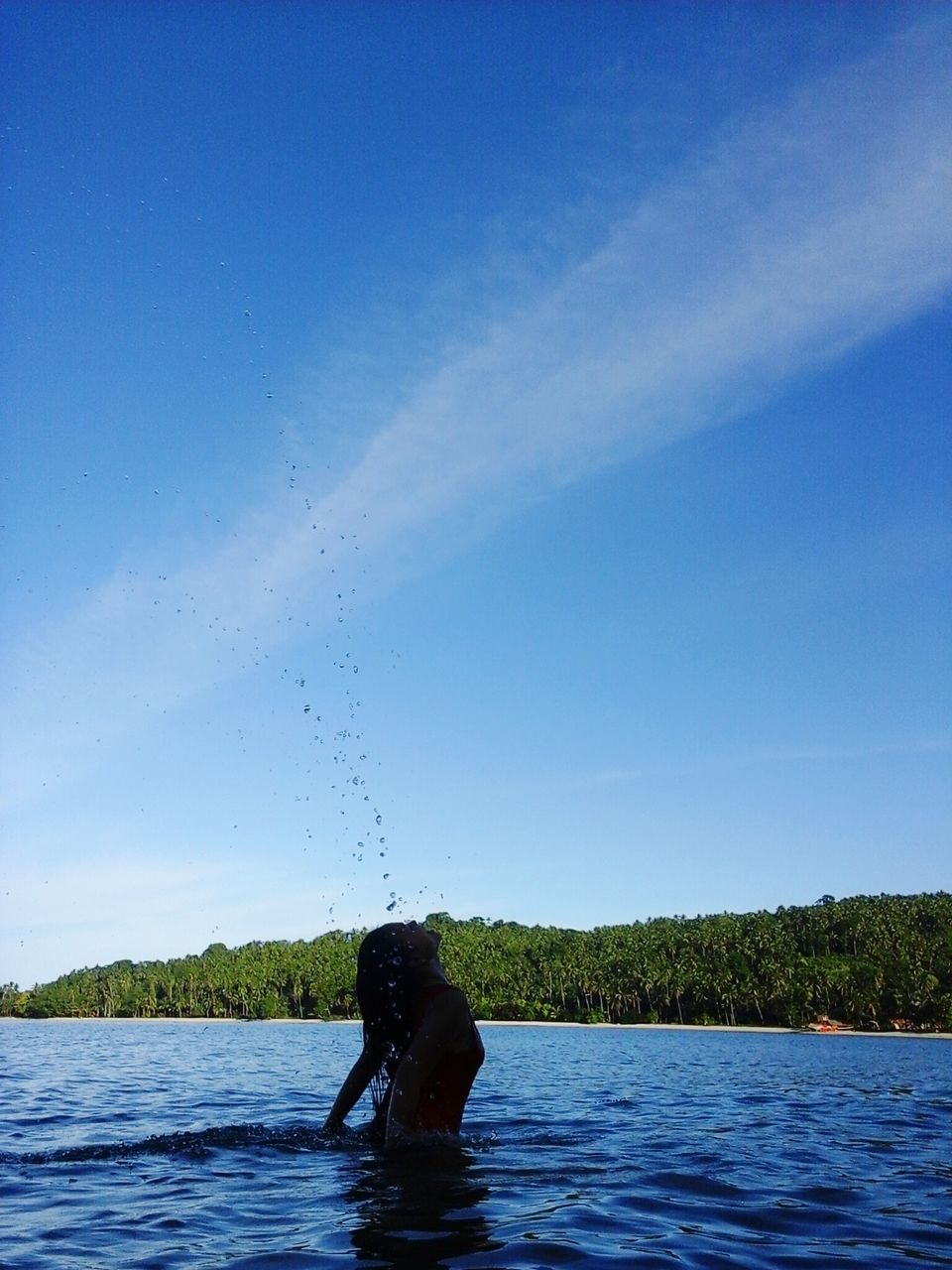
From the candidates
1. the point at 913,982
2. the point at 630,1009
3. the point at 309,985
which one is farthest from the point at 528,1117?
the point at 309,985

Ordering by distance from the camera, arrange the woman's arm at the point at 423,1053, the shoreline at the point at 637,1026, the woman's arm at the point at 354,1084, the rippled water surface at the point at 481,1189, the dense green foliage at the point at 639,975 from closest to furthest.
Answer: the rippled water surface at the point at 481,1189
the woman's arm at the point at 423,1053
the woman's arm at the point at 354,1084
the shoreline at the point at 637,1026
the dense green foliage at the point at 639,975

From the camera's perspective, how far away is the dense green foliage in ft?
400

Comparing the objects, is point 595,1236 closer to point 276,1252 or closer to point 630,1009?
point 276,1252

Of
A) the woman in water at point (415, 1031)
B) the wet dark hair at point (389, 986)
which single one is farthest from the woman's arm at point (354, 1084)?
the wet dark hair at point (389, 986)

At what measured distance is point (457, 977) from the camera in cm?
14988

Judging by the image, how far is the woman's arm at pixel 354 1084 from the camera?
8953 millimetres

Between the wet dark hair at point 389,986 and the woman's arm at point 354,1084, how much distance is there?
380mm

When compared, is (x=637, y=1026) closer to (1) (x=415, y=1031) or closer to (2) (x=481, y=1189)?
(1) (x=415, y=1031)

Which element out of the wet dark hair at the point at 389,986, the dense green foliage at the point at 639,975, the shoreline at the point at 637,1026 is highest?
the wet dark hair at the point at 389,986

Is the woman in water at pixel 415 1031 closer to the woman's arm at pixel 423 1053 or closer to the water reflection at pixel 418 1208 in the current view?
the woman's arm at pixel 423 1053

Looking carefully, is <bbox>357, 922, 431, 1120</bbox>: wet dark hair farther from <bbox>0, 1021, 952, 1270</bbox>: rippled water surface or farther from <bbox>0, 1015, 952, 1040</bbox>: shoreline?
<bbox>0, 1015, 952, 1040</bbox>: shoreline

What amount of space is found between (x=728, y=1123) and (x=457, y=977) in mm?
144716

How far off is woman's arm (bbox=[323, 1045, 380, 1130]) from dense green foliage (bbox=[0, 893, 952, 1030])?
124 m

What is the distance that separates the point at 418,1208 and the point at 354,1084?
3090mm
